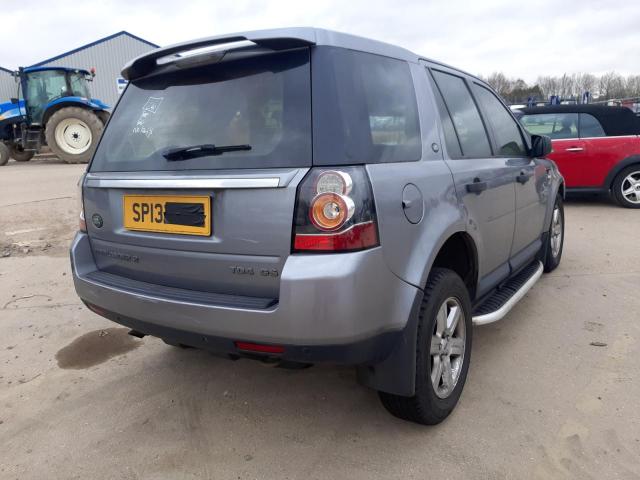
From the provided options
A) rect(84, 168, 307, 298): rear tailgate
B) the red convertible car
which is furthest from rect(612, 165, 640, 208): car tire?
rect(84, 168, 307, 298): rear tailgate

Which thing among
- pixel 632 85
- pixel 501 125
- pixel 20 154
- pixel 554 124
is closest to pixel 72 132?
pixel 20 154

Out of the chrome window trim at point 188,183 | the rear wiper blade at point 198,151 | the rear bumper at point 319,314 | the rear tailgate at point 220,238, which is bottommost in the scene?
the rear bumper at point 319,314

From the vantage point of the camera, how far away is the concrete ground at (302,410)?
223 cm

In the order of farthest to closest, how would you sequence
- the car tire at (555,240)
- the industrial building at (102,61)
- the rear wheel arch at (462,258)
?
the industrial building at (102,61) < the car tire at (555,240) < the rear wheel arch at (462,258)

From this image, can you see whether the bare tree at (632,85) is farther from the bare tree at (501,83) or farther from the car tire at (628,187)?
the car tire at (628,187)

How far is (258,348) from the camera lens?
2.02 meters

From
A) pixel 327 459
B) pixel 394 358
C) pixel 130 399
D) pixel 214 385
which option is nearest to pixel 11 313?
pixel 130 399

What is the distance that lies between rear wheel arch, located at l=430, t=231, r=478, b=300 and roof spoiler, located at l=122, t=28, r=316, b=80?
1172 mm

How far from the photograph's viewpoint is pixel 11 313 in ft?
13.3

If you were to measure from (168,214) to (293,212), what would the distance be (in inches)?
24.8

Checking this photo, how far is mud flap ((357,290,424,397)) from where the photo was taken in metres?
2.11

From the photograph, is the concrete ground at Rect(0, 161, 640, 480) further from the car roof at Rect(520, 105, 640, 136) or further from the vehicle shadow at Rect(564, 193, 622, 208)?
the vehicle shadow at Rect(564, 193, 622, 208)

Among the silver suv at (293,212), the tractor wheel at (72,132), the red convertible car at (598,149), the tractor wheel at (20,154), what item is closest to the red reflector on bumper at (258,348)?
the silver suv at (293,212)

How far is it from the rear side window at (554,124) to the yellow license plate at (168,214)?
7.00 meters
